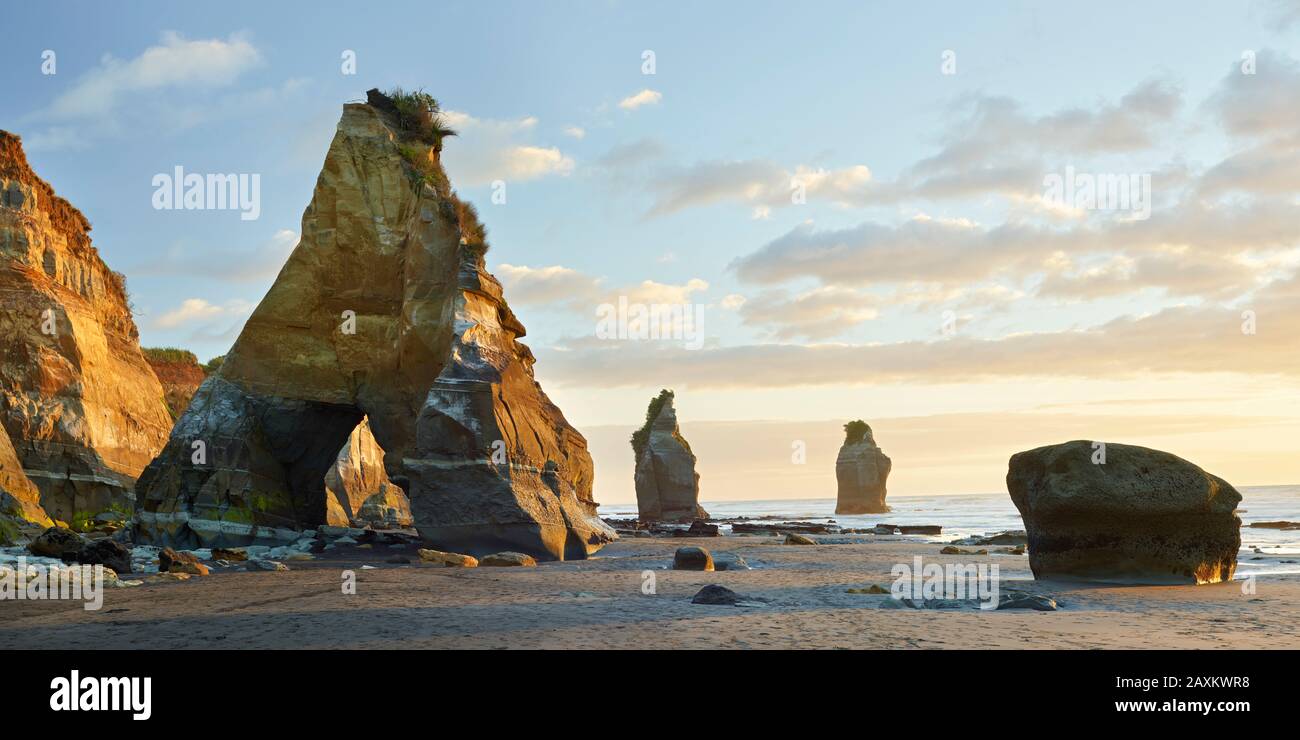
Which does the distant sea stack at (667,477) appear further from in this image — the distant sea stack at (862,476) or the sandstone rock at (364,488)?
the sandstone rock at (364,488)

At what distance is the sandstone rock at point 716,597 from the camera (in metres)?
11.9

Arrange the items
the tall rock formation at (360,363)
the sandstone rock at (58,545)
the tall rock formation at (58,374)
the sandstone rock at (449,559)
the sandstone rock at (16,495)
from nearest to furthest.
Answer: the sandstone rock at (58,545)
the sandstone rock at (449,559)
the tall rock formation at (360,363)
the sandstone rock at (16,495)
the tall rock formation at (58,374)

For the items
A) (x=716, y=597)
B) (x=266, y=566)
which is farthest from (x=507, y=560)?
(x=716, y=597)

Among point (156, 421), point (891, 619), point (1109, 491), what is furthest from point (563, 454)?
point (156, 421)

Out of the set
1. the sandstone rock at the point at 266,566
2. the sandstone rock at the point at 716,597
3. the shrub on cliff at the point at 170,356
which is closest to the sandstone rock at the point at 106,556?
the sandstone rock at the point at 266,566

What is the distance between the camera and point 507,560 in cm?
1919

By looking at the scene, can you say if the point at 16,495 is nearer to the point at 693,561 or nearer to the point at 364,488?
the point at 693,561

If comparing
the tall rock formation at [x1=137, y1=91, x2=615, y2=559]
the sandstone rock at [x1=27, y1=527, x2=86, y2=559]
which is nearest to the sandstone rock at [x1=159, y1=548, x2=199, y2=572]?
the sandstone rock at [x1=27, y1=527, x2=86, y2=559]

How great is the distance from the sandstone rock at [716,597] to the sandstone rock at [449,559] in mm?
7774

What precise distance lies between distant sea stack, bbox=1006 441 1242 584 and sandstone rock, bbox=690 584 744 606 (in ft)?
24.0

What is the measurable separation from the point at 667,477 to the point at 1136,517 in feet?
216

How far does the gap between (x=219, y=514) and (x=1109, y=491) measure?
2190 centimetres
